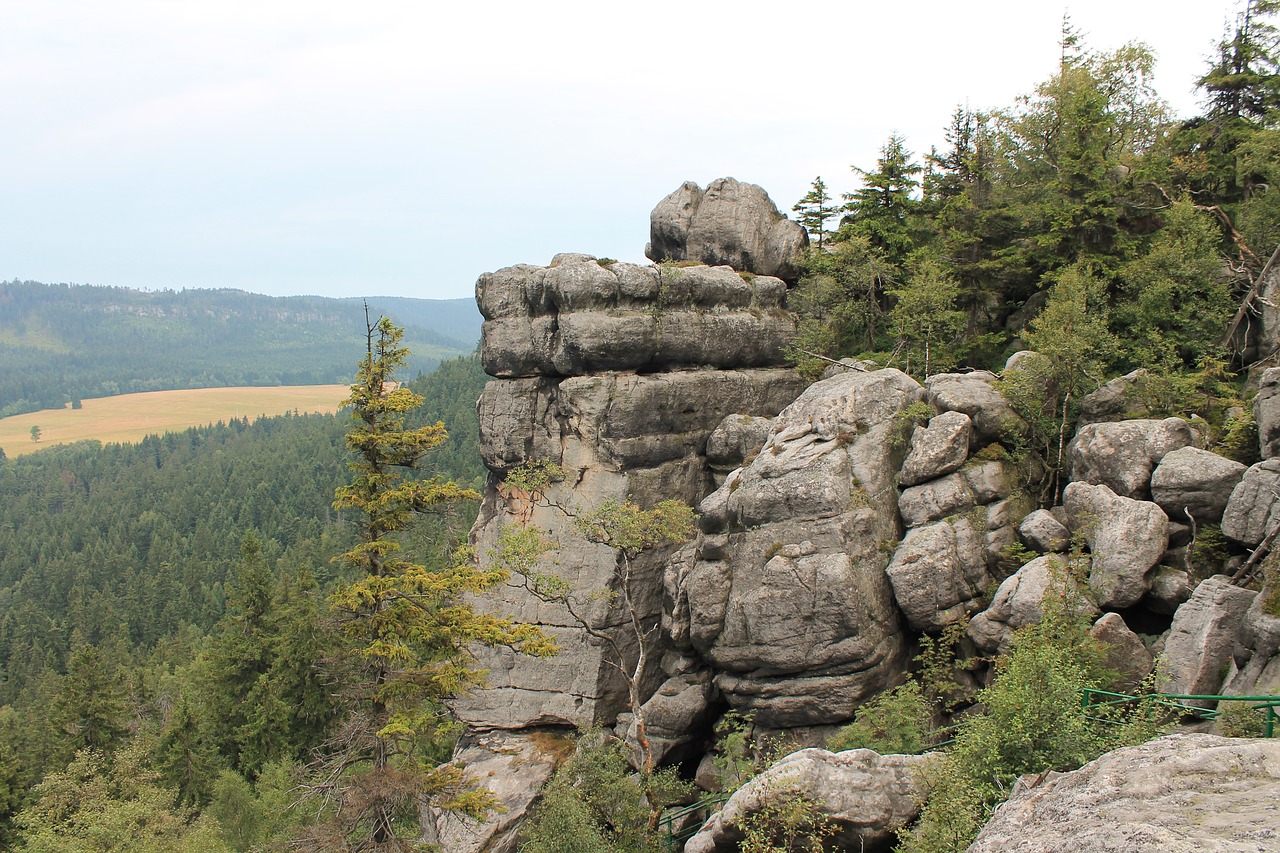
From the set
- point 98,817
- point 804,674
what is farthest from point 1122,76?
point 98,817

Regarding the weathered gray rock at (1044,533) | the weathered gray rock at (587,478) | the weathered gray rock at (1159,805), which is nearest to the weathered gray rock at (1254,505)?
the weathered gray rock at (1044,533)

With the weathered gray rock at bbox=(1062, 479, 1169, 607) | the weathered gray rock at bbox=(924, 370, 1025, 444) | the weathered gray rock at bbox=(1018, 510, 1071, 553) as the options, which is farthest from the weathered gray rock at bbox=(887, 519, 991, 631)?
the weathered gray rock at bbox=(924, 370, 1025, 444)

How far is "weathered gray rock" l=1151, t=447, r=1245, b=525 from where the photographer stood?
1934 cm

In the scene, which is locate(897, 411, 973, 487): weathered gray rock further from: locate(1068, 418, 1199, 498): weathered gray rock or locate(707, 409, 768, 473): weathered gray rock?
locate(707, 409, 768, 473): weathered gray rock

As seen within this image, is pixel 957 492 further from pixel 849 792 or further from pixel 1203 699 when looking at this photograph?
pixel 849 792

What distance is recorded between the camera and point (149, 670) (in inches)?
2749

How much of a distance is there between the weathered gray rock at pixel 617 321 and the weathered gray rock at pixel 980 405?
9.81m

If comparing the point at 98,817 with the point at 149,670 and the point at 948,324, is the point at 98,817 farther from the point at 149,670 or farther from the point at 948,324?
the point at 149,670

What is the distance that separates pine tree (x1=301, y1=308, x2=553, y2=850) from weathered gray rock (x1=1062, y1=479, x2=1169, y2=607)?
1468 cm

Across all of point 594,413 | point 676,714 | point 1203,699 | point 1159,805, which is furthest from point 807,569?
point 1159,805

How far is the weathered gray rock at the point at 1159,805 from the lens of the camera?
25.7ft

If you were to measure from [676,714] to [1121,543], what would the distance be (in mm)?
13893

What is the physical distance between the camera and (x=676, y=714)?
1028 inches

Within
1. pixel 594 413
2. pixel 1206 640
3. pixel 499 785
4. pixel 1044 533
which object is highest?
pixel 594 413
